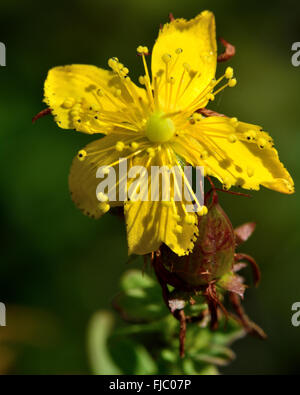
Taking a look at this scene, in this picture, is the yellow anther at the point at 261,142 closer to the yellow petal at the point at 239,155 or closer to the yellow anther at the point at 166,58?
the yellow petal at the point at 239,155

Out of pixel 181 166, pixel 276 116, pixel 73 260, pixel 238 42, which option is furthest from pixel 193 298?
pixel 238 42

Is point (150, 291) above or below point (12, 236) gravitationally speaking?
below

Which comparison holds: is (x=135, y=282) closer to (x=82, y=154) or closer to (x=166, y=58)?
(x=82, y=154)

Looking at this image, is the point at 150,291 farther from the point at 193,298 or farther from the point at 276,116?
the point at 276,116

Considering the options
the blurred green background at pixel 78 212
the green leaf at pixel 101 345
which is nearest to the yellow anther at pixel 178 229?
the green leaf at pixel 101 345

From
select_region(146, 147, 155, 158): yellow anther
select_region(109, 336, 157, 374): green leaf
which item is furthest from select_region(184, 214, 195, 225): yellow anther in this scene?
select_region(109, 336, 157, 374): green leaf
